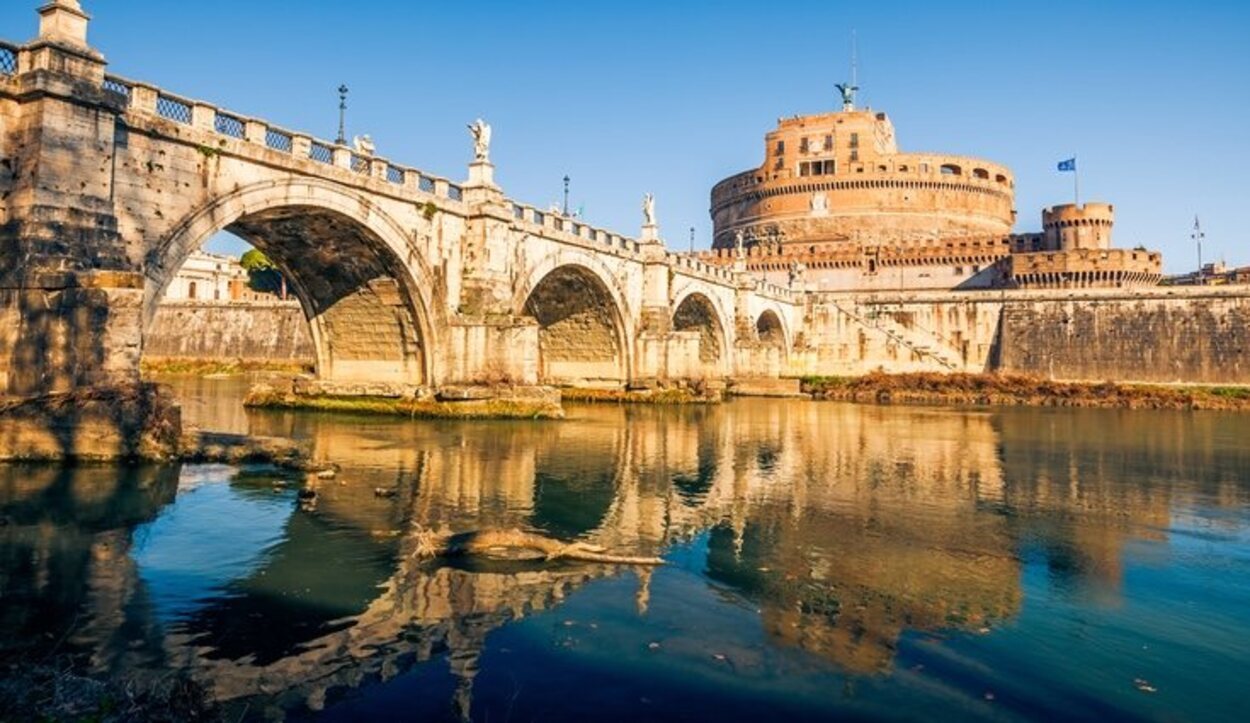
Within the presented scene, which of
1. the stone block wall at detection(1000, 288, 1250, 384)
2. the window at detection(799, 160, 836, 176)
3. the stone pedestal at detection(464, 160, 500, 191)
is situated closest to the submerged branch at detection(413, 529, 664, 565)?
the stone pedestal at detection(464, 160, 500, 191)

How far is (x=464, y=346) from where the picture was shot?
2916 cm

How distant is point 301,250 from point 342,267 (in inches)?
59.7

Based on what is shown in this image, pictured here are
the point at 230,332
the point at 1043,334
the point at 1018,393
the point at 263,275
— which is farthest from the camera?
the point at 263,275

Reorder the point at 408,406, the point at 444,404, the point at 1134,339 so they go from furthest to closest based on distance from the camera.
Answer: the point at 1134,339
the point at 408,406
the point at 444,404

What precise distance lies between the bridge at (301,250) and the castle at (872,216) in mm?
38269

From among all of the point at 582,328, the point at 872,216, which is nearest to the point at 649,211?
the point at 582,328

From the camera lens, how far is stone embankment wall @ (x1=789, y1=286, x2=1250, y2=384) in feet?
183

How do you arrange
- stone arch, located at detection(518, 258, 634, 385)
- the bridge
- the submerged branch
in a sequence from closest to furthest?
the submerged branch < the bridge < stone arch, located at detection(518, 258, 634, 385)

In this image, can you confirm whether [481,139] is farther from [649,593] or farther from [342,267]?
[649,593]

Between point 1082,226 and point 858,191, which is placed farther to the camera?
point 858,191

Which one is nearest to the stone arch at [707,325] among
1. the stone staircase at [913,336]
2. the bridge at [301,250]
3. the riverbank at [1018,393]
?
the bridge at [301,250]

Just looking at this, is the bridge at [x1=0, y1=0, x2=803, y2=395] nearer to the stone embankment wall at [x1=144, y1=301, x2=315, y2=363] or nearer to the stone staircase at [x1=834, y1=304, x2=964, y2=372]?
the stone staircase at [x1=834, y1=304, x2=964, y2=372]

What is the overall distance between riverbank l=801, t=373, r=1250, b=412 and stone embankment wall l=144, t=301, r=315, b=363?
130 feet

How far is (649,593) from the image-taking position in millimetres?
8930
